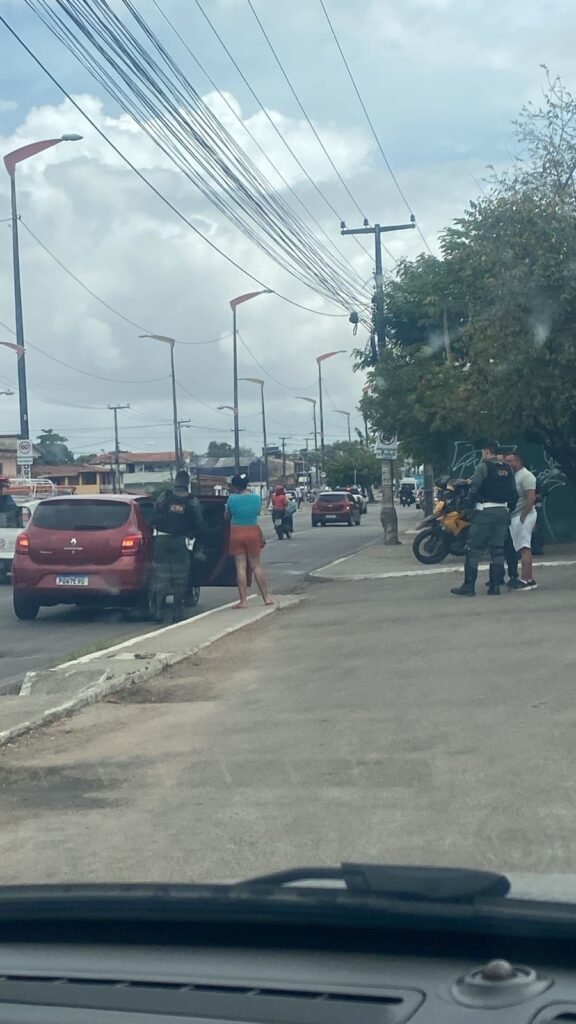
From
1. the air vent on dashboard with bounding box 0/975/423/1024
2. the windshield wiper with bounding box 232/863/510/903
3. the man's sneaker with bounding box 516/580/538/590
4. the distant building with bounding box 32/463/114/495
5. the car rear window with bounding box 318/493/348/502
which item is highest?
the distant building with bounding box 32/463/114/495

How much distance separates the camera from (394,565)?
22797 millimetres

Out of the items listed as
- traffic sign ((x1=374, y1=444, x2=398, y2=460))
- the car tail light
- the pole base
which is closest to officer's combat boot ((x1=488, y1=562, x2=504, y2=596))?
the car tail light

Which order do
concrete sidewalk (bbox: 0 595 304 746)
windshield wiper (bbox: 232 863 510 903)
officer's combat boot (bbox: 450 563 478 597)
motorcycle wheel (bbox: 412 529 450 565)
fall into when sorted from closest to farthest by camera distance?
windshield wiper (bbox: 232 863 510 903)
concrete sidewalk (bbox: 0 595 304 746)
officer's combat boot (bbox: 450 563 478 597)
motorcycle wheel (bbox: 412 529 450 565)

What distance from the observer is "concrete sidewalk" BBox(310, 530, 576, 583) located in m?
20.5

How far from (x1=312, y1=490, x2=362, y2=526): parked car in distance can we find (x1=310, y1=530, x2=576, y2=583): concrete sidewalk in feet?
77.5

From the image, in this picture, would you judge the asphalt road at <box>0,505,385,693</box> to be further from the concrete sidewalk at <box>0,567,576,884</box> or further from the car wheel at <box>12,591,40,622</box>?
the concrete sidewalk at <box>0,567,576,884</box>

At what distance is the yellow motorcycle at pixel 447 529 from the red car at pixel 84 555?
7074 millimetres

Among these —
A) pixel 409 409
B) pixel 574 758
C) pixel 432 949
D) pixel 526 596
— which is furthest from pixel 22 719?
pixel 409 409

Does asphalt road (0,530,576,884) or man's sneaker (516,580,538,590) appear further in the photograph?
man's sneaker (516,580,538,590)

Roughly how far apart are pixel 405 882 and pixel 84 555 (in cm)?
1308

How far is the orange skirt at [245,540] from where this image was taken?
599 inches

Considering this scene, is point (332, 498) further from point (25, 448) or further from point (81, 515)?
point (81, 515)

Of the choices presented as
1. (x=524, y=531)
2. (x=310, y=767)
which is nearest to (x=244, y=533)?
(x=524, y=531)

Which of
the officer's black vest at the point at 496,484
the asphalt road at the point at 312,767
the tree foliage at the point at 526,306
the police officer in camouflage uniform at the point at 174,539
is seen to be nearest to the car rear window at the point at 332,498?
the tree foliage at the point at 526,306
